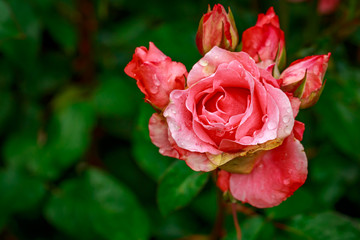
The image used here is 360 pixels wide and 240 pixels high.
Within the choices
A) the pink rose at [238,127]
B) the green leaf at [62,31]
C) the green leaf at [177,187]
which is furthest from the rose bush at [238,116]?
the green leaf at [62,31]

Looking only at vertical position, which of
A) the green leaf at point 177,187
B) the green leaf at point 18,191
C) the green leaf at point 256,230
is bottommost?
the green leaf at point 256,230

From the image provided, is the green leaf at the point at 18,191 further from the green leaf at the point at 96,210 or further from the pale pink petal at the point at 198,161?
the pale pink petal at the point at 198,161

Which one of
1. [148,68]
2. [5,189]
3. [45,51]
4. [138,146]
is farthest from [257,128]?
[45,51]

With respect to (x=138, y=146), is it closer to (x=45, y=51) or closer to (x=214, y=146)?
(x=214, y=146)

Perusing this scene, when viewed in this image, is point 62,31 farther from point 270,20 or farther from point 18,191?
point 270,20

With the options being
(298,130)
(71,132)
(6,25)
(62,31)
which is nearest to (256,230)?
(298,130)

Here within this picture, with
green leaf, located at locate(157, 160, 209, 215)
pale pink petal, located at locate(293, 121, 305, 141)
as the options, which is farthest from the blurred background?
pale pink petal, located at locate(293, 121, 305, 141)
